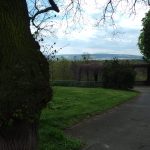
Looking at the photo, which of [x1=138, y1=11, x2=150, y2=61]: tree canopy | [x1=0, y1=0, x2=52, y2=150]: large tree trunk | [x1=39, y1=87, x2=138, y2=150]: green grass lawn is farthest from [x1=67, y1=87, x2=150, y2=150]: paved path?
[x1=138, y1=11, x2=150, y2=61]: tree canopy

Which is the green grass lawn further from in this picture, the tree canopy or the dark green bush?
the tree canopy

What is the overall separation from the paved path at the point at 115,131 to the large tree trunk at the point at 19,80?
4581 mm

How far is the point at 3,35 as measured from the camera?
21.3ft

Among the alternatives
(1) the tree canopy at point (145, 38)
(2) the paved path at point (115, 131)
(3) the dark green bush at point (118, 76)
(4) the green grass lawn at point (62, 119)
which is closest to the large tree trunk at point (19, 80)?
(4) the green grass lawn at point (62, 119)

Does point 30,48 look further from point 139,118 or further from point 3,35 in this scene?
point 139,118

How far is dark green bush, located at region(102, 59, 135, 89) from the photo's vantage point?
36.9 metres

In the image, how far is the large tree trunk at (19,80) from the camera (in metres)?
6.18

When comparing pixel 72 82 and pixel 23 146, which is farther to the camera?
pixel 72 82

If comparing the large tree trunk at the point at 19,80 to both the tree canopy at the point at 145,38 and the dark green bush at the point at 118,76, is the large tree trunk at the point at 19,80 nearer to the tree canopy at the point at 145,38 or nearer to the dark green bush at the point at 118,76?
the dark green bush at the point at 118,76

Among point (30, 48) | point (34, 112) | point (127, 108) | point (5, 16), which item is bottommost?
point (127, 108)

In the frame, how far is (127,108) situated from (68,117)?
5852 millimetres

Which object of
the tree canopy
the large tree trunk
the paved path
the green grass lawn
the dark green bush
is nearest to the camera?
the large tree trunk

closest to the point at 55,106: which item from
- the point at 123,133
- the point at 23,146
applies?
the point at 123,133

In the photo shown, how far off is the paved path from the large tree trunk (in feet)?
15.0
